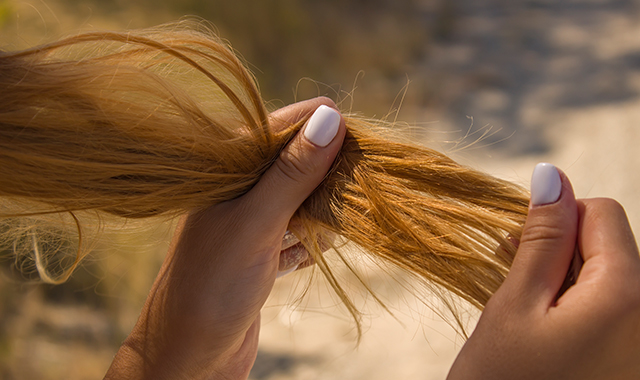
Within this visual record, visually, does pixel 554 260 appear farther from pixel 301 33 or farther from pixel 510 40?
pixel 510 40

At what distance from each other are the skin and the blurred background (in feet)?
1.31

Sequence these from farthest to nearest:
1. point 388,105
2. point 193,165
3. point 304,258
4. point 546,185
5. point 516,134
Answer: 1. point 388,105
2. point 516,134
3. point 304,258
4. point 193,165
5. point 546,185

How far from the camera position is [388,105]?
421cm

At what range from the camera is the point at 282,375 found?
8.96ft

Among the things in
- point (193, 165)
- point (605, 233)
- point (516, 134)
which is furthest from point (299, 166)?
point (516, 134)

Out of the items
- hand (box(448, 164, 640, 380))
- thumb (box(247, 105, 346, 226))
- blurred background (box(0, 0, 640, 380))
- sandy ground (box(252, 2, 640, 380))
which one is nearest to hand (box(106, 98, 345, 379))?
thumb (box(247, 105, 346, 226))

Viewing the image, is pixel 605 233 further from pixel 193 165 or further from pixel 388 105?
pixel 388 105

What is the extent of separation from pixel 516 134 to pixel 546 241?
347 centimetres

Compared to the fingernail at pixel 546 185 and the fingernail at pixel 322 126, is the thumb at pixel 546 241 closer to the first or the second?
the fingernail at pixel 546 185

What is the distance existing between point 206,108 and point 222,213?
294 millimetres

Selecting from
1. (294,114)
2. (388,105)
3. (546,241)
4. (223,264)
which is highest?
(388,105)

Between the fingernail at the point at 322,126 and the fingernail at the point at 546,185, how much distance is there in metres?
0.44

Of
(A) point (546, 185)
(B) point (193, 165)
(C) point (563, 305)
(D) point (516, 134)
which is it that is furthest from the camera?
(D) point (516, 134)

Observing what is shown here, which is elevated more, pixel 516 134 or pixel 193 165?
pixel 516 134
